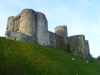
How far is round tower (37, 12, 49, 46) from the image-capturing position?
1721 inches

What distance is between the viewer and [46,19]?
47406mm

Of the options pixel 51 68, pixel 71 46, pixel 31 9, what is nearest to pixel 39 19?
pixel 31 9

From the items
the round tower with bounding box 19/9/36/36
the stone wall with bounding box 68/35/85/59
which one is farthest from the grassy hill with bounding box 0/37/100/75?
the stone wall with bounding box 68/35/85/59

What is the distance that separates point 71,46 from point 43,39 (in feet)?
41.3

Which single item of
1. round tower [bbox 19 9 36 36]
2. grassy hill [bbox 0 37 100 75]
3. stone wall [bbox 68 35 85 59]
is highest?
round tower [bbox 19 9 36 36]

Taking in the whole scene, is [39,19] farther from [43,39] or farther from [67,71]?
[67,71]

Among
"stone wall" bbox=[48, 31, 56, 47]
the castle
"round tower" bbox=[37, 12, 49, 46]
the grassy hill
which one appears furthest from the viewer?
"stone wall" bbox=[48, 31, 56, 47]

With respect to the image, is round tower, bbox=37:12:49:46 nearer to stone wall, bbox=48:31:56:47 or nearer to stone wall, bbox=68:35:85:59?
stone wall, bbox=48:31:56:47

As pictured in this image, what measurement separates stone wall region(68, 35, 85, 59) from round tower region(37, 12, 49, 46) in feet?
35.0

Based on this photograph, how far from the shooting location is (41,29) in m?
44.4

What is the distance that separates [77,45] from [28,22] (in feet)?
53.4

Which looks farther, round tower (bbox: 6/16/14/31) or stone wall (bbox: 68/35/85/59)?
stone wall (bbox: 68/35/85/59)

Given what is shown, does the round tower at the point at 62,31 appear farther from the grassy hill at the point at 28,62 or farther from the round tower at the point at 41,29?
the grassy hill at the point at 28,62

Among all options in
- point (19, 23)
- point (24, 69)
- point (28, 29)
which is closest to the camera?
point (24, 69)
